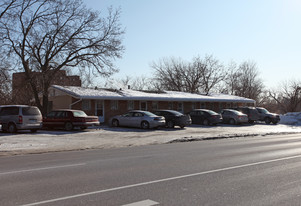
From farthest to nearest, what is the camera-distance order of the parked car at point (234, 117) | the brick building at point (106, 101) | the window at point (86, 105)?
the parked car at point (234, 117) < the window at point (86, 105) < the brick building at point (106, 101)

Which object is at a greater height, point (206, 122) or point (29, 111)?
point (29, 111)

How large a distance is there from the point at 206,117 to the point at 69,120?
13.0 meters

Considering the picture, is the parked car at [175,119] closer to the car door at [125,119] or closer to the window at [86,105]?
the car door at [125,119]

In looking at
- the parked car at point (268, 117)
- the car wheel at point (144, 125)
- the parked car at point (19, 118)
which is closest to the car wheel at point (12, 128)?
the parked car at point (19, 118)

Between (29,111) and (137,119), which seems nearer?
(29,111)

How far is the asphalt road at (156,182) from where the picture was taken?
548 cm

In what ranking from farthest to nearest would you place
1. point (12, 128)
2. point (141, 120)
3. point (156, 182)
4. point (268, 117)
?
point (268, 117)
point (141, 120)
point (12, 128)
point (156, 182)

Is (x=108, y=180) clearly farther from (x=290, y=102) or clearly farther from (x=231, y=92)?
(x=231, y=92)

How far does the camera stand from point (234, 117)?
32156mm

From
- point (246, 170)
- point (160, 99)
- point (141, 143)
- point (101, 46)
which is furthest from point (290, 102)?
point (246, 170)

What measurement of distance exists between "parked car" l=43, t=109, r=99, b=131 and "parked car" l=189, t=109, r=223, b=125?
36.3ft

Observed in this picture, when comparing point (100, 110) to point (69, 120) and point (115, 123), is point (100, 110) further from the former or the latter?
point (69, 120)

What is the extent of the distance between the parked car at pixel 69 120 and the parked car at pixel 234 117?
14.8 meters

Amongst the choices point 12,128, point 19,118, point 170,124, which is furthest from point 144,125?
point 12,128
